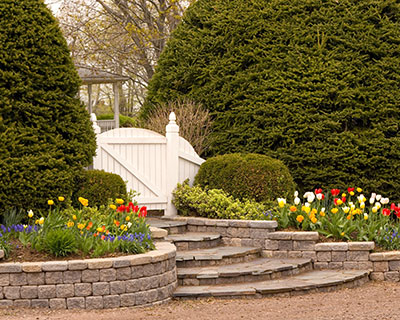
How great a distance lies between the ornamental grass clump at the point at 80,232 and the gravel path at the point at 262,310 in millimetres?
663

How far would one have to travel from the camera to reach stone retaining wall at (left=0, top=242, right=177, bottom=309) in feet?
20.7

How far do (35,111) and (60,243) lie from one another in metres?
2.01

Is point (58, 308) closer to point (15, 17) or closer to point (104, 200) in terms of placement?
point (104, 200)

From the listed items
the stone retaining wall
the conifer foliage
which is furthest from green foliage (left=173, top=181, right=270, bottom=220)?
the stone retaining wall

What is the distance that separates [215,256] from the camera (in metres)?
7.84

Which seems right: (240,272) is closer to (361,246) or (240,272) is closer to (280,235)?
(280,235)

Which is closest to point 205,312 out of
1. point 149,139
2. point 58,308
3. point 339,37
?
point 58,308

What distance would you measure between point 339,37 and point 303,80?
0.93 m

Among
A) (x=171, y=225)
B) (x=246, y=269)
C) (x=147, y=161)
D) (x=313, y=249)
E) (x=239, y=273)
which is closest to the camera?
(x=239, y=273)

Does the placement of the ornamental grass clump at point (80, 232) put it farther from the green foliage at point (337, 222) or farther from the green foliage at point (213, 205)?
the green foliage at point (337, 222)

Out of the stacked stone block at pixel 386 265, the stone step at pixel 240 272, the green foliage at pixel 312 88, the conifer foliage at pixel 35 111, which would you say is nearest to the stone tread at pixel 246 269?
the stone step at pixel 240 272

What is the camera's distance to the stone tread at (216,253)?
7738 mm

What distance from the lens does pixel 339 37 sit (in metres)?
10.2

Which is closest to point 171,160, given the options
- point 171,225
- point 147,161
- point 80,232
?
point 147,161
